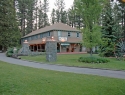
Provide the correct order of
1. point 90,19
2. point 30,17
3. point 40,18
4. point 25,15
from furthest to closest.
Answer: point 40,18 → point 30,17 → point 25,15 → point 90,19

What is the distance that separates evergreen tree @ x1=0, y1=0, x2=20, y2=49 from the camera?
1475 inches

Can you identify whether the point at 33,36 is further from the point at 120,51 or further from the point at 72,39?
the point at 120,51

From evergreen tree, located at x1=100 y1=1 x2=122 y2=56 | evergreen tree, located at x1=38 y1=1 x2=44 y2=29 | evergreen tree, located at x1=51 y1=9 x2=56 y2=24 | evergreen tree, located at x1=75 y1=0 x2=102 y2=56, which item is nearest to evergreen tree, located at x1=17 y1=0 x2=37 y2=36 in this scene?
evergreen tree, located at x1=38 y1=1 x2=44 y2=29

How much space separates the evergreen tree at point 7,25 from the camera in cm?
3747

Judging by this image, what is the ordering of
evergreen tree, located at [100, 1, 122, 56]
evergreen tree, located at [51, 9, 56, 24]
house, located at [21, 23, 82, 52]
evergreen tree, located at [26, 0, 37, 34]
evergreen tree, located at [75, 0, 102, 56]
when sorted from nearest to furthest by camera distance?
evergreen tree, located at [75, 0, 102, 56] < evergreen tree, located at [100, 1, 122, 56] < house, located at [21, 23, 82, 52] < evergreen tree, located at [26, 0, 37, 34] < evergreen tree, located at [51, 9, 56, 24]

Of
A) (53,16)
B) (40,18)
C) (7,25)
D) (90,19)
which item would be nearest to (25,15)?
(40,18)

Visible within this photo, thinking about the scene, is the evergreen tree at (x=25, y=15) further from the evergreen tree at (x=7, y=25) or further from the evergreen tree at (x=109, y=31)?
the evergreen tree at (x=109, y=31)

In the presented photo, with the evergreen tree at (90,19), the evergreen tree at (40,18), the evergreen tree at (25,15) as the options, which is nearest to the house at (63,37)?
the evergreen tree at (90,19)

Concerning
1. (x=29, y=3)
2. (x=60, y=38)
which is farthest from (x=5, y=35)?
(x=29, y=3)

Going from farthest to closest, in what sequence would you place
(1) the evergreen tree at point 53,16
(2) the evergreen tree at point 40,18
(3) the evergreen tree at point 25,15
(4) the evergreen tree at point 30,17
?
(1) the evergreen tree at point 53,16 → (2) the evergreen tree at point 40,18 → (4) the evergreen tree at point 30,17 → (3) the evergreen tree at point 25,15

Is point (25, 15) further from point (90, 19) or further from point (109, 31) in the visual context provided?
point (90, 19)

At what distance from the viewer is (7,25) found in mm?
38594

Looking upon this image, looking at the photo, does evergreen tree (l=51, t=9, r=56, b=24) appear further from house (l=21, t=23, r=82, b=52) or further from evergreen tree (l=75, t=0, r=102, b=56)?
evergreen tree (l=75, t=0, r=102, b=56)

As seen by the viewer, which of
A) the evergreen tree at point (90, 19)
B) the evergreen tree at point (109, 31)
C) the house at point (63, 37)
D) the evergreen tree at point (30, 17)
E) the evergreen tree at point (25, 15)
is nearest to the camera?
the evergreen tree at point (90, 19)
